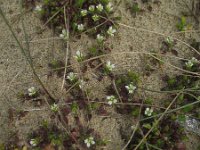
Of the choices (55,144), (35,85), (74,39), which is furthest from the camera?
(74,39)

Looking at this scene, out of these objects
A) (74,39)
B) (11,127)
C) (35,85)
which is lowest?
(11,127)

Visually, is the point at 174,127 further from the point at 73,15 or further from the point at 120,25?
the point at 73,15

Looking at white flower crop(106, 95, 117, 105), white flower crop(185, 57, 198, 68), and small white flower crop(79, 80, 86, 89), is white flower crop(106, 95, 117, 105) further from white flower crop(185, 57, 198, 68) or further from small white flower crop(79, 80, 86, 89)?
white flower crop(185, 57, 198, 68)

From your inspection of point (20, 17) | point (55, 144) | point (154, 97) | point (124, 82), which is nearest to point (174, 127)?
point (154, 97)

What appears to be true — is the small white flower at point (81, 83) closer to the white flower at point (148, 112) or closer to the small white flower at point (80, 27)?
the small white flower at point (80, 27)

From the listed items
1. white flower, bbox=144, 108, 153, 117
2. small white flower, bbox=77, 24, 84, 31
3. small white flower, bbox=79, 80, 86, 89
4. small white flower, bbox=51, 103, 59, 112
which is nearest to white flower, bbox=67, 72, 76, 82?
small white flower, bbox=79, 80, 86, 89

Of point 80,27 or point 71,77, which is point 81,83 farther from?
point 80,27

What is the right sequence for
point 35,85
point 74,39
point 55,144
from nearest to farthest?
1. point 55,144
2. point 35,85
3. point 74,39

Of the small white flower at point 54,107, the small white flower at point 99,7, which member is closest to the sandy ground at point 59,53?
the small white flower at point 54,107

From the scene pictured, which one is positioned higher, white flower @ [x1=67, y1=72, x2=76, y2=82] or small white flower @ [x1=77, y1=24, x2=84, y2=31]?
small white flower @ [x1=77, y1=24, x2=84, y2=31]
